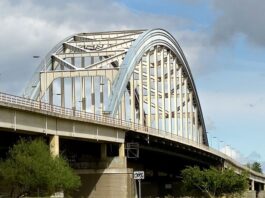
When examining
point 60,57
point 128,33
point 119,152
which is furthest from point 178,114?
point 119,152

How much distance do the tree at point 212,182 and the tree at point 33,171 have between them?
4752 cm

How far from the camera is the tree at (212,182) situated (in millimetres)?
103125

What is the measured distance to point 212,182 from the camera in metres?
103

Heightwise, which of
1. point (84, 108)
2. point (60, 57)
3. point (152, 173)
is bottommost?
point (152, 173)

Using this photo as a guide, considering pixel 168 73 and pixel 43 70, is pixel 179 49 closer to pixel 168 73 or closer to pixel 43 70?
pixel 168 73

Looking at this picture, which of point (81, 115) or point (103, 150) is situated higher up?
point (81, 115)

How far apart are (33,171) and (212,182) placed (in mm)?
52987

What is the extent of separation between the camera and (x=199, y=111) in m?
141

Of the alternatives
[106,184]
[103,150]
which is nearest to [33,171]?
[106,184]

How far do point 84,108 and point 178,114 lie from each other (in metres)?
37.9

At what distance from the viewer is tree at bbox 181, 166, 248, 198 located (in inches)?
4060

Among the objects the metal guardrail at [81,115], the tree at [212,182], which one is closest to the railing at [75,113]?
the metal guardrail at [81,115]

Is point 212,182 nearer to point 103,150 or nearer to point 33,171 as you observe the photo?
point 103,150

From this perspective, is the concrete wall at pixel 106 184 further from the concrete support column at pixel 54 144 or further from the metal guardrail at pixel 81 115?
the concrete support column at pixel 54 144
